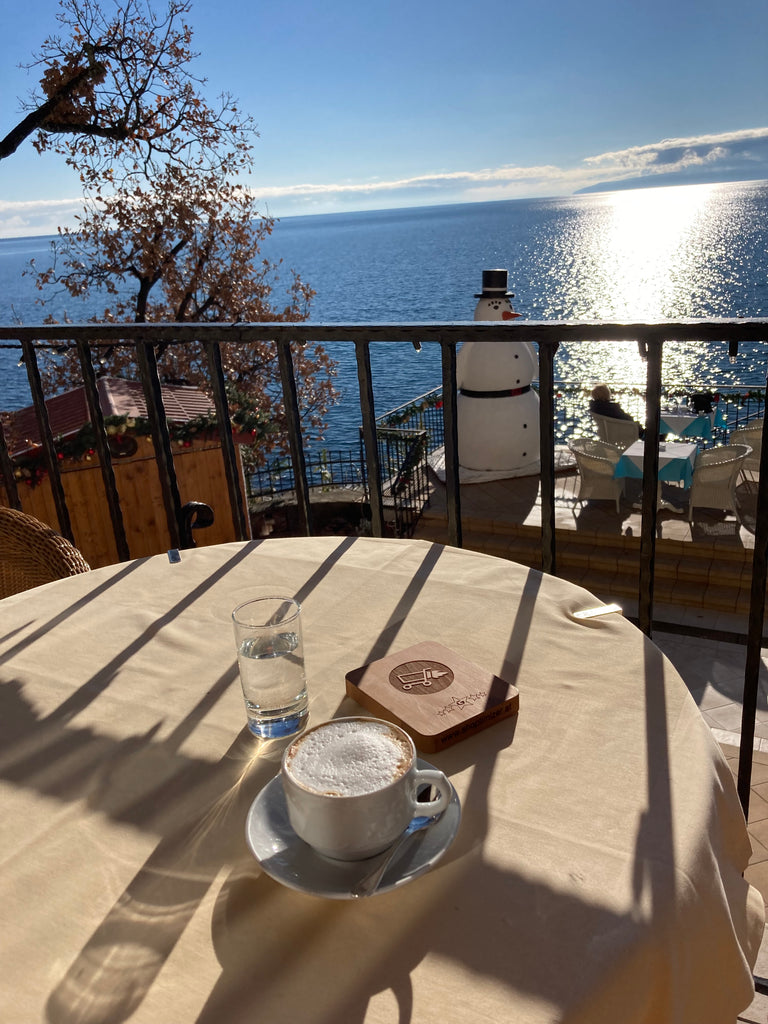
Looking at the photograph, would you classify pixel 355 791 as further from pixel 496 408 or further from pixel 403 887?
pixel 496 408

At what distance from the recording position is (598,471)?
887cm

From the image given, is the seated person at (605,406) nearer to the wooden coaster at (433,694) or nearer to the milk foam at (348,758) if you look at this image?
the wooden coaster at (433,694)

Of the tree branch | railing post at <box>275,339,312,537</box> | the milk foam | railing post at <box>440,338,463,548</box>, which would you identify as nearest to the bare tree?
the tree branch

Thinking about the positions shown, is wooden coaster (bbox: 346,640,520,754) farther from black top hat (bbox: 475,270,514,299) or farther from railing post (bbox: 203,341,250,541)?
black top hat (bbox: 475,270,514,299)

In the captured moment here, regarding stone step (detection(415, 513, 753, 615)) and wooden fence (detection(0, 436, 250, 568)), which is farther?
stone step (detection(415, 513, 753, 615))

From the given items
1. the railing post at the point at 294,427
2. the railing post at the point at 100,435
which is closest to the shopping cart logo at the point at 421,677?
the railing post at the point at 294,427

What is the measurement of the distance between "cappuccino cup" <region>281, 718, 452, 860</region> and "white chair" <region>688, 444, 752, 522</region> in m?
8.59

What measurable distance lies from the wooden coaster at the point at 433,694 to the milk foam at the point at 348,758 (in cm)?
12

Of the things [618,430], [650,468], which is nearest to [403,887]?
[650,468]

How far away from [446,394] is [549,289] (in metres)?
64.9

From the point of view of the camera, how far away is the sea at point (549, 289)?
109 ft

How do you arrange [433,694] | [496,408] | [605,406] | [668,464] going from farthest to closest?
[605,406], [496,408], [668,464], [433,694]

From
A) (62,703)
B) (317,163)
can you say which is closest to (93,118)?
(62,703)

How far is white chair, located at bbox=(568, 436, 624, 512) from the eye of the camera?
28.8ft
